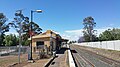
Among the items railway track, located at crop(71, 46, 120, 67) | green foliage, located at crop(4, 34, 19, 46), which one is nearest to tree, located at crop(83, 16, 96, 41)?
green foliage, located at crop(4, 34, 19, 46)

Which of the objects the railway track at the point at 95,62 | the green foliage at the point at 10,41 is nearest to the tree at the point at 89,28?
the green foliage at the point at 10,41

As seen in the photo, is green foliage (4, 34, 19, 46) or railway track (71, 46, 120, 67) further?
green foliage (4, 34, 19, 46)

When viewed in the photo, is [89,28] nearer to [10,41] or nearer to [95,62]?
[10,41]

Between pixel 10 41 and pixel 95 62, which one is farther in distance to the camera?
pixel 10 41

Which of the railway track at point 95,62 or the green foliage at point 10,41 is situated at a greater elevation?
the green foliage at point 10,41

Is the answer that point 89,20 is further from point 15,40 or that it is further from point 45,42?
point 45,42

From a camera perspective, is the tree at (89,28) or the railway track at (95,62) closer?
the railway track at (95,62)

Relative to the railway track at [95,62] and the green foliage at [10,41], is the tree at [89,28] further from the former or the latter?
the railway track at [95,62]

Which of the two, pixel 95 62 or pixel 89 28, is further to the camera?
pixel 89 28

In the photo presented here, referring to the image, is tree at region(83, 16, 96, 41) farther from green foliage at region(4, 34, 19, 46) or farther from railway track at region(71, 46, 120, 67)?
railway track at region(71, 46, 120, 67)

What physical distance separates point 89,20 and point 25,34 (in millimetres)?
46281

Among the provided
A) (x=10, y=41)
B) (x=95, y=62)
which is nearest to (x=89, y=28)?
(x=10, y=41)

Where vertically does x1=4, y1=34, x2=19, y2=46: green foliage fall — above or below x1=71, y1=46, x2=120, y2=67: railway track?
above

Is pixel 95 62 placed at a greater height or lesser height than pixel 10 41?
lesser
